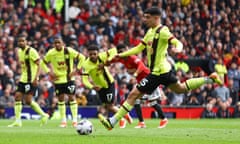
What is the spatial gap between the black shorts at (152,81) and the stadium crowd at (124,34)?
1173cm

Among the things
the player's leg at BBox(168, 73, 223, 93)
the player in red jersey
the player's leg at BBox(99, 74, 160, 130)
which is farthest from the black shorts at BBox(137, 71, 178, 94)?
the player in red jersey

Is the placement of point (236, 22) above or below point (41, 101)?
above

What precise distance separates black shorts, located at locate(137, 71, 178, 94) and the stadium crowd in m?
11.7

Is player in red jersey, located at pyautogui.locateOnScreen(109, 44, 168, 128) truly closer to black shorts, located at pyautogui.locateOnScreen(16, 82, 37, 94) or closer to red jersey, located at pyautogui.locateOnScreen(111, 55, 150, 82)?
red jersey, located at pyautogui.locateOnScreen(111, 55, 150, 82)

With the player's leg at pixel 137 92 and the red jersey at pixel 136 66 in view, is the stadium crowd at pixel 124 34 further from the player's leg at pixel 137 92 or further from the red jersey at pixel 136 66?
the player's leg at pixel 137 92

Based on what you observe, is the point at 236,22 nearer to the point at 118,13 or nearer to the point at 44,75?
the point at 118,13

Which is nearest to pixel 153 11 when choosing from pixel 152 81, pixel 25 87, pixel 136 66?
pixel 152 81

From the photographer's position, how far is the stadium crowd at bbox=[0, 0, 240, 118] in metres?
29.1

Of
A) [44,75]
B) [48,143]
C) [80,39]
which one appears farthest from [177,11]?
[48,143]

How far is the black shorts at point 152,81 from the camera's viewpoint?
15.5 metres

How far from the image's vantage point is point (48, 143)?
13.3m

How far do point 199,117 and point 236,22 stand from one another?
8.41m

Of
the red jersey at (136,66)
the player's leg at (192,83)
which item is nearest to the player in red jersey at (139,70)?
the red jersey at (136,66)

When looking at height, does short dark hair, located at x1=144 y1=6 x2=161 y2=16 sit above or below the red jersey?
above
